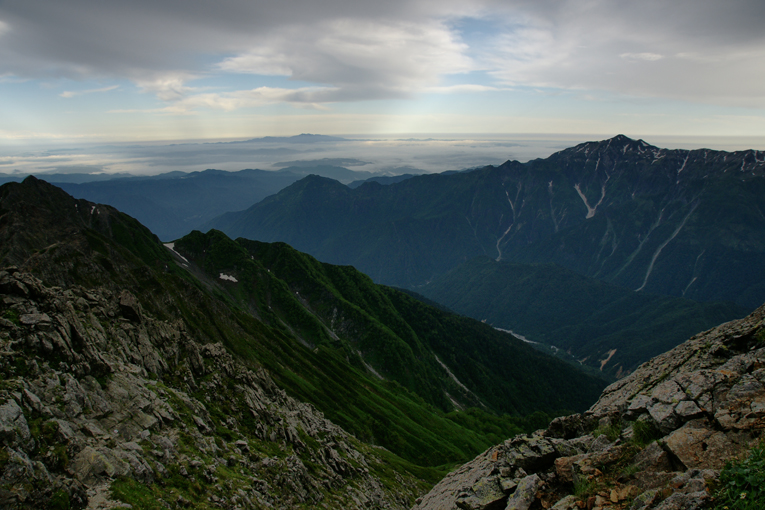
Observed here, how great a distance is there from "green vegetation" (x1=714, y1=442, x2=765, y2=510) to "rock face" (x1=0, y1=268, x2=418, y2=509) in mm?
32965

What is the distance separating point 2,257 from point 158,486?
126 meters

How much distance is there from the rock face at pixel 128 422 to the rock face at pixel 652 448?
2414 cm

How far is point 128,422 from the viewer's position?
111 feet

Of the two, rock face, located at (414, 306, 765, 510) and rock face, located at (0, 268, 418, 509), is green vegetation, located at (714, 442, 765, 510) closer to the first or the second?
rock face, located at (414, 306, 765, 510)

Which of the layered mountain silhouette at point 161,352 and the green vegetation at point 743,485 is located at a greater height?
the green vegetation at point 743,485

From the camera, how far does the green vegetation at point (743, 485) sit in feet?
42.3

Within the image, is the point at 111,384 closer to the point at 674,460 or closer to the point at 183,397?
the point at 183,397

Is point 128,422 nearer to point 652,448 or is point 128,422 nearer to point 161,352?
point 161,352

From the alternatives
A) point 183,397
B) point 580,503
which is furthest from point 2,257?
point 580,503

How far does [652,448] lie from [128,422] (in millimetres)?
38754

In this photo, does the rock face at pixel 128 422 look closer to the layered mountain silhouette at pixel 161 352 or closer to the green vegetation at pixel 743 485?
the layered mountain silhouette at pixel 161 352

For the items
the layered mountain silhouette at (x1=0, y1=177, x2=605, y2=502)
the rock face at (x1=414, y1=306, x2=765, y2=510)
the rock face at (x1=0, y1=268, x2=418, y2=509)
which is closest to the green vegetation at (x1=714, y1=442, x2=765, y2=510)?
the rock face at (x1=414, y1=306, x2=765, y2=510)

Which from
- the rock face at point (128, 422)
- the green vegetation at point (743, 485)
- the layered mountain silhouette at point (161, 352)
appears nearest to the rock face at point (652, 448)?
the green vegetation at point (743, 485)

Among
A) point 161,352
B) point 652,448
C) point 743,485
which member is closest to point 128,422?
point 161,352
